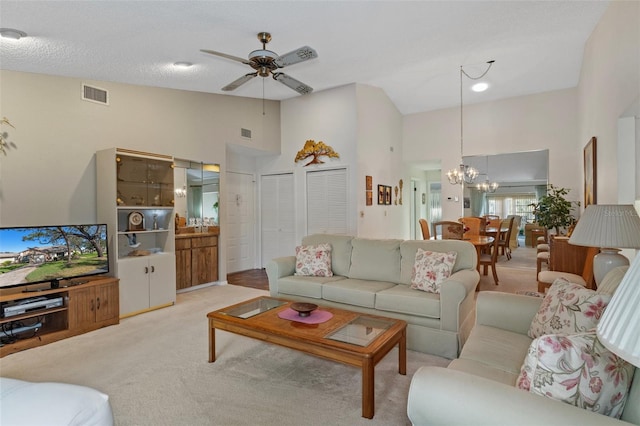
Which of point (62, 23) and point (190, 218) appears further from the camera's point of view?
point (190, 218)

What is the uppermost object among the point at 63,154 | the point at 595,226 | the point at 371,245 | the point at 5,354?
the point at 63,154

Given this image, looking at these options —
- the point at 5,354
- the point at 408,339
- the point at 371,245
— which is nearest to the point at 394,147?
the point at 371,245

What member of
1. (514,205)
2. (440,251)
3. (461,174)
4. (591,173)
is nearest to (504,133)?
(461,174)

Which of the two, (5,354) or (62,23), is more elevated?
(62,23)

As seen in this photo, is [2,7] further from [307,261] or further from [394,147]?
[394,147]

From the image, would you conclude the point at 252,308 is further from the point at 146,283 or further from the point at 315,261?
the point at 146,283

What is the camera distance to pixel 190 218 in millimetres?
5359

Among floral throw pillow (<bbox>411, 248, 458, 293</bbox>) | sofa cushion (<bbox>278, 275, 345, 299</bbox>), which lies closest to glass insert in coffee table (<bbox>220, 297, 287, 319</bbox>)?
sofa cushion (<bbox>278, 275, 345, 299</bbox>)

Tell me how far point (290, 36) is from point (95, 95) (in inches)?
102

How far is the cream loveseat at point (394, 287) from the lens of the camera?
110 inches

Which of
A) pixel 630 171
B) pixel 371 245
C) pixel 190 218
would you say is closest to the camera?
pixel 630 171

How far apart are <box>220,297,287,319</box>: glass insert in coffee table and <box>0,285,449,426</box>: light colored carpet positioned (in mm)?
378

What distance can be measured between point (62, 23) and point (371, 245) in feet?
10.9

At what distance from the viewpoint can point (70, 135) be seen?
385 centimetres
